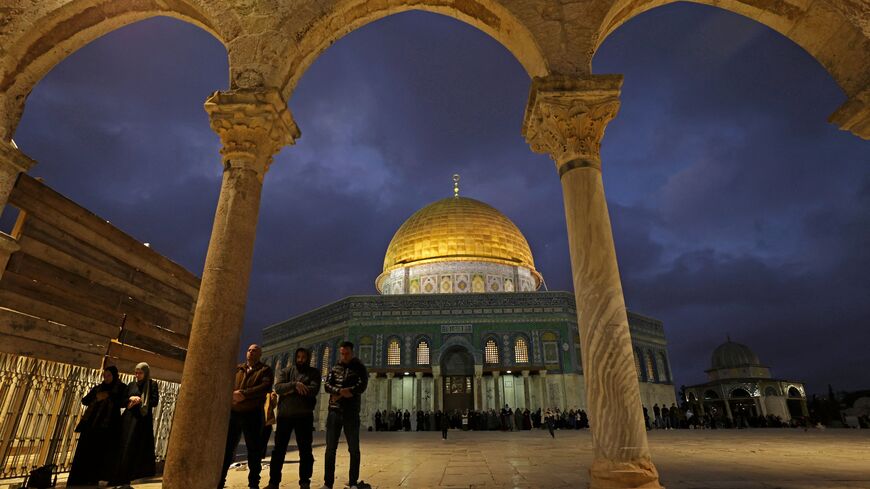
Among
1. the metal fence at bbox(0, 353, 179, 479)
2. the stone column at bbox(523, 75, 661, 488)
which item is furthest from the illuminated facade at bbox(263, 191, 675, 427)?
the stone column at bbox(523, 75, 661, 488)

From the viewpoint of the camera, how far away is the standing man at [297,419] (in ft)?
14.0

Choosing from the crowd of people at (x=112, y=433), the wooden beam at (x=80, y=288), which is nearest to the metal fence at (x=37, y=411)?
the crowd of people at (x=112, y=433)

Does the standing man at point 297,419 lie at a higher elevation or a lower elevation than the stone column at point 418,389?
lower

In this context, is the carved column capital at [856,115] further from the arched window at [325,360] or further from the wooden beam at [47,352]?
the arched window at [325,360]

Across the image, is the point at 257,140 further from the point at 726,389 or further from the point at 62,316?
the point at 726,389

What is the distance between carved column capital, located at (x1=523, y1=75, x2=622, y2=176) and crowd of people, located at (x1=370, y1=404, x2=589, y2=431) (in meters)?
16.8

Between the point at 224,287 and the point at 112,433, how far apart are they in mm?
1913

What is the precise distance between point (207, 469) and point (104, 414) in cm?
157

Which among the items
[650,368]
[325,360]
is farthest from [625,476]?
[650,368]

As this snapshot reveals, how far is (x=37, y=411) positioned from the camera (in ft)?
16.9

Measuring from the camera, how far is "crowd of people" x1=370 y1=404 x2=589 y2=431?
67.1ft

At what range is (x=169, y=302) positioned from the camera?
27.2 feet

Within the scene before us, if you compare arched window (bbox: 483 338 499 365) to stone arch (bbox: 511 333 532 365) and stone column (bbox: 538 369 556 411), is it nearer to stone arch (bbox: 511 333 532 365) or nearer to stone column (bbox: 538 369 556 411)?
stone arch (bbox: 511 333 532 365)

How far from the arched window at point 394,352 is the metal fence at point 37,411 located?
1972 cm
